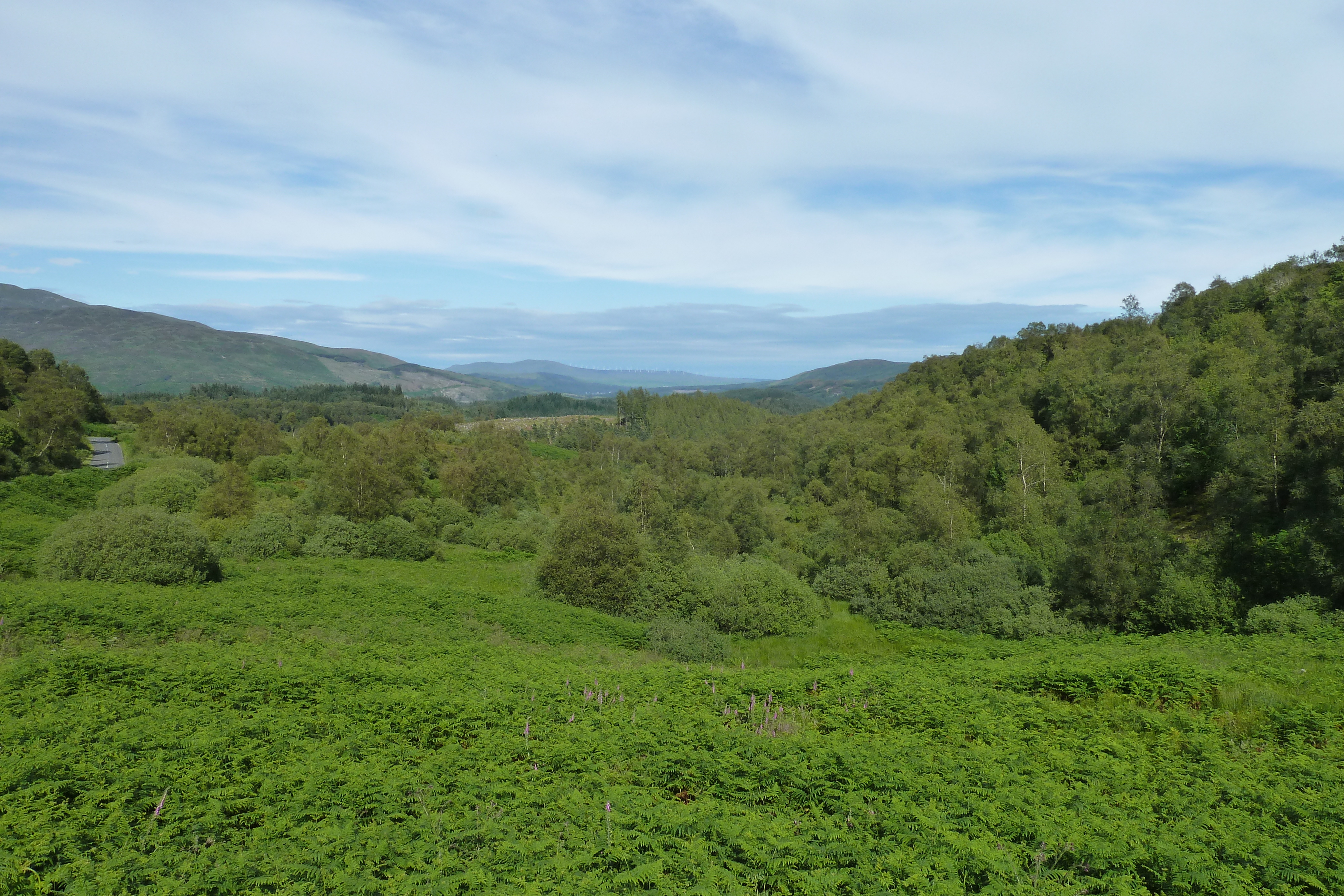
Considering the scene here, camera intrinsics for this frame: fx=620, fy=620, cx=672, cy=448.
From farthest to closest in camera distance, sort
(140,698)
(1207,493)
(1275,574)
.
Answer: (1207,493) → (1275,574) → (140,698)

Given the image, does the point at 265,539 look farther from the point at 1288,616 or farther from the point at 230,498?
the point at 1288,616

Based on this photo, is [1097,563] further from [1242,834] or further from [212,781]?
[212,781]

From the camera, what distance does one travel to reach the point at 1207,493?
133 feet

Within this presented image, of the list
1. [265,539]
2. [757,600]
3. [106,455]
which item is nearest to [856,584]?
[757,600]

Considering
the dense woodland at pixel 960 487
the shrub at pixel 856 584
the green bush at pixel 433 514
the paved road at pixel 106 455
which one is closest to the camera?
the dense woodland at pixel 960 487

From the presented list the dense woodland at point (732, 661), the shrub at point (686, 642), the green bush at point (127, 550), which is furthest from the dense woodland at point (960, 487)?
the green bush at point (127, 550)

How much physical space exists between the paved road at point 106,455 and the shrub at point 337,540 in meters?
26.9

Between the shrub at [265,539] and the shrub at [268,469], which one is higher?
the shrub at [268,469]

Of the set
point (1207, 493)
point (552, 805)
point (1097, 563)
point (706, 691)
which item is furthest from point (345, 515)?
point (1207, 493)

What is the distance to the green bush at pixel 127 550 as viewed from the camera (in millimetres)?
24953

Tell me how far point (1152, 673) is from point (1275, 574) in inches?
685

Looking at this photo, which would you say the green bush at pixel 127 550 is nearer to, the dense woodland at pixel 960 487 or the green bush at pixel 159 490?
the green bush at pixel 159 490

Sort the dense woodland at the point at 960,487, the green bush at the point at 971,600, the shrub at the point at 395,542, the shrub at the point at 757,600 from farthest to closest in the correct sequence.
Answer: the shrub at the point at 395,542, the shrub at the point at 757,600, the green bush at the point at 971,600, the dense woodland at the point at 960,487

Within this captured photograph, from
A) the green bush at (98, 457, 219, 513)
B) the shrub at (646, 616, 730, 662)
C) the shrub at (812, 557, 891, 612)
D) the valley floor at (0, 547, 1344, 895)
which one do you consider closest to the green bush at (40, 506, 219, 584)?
the valley floor at (0, 547, 1344, 895)
